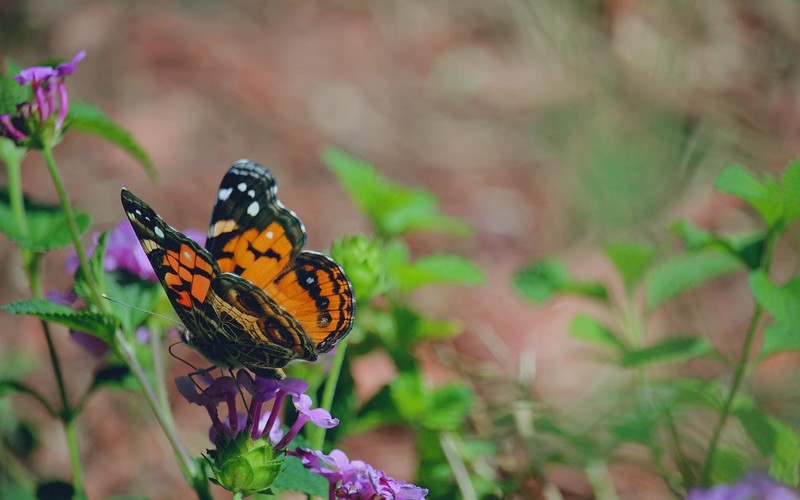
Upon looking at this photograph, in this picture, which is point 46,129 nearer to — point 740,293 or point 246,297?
point 246,297

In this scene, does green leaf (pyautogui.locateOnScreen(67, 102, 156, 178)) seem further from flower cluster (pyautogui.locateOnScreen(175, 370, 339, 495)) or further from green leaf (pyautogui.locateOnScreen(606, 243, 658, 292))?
green leaf (pyautogui.locateOnScreen(606, 243, 658, 292))

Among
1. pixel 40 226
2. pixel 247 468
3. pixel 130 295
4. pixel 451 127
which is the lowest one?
pixel 247 468

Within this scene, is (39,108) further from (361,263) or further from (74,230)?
(361,263)

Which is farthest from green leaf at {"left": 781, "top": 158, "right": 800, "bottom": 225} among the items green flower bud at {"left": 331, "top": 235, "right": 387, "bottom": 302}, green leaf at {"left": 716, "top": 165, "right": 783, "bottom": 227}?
green flower bud at {"left": 331, "top": 235, "right": 387, "bottom": 302}

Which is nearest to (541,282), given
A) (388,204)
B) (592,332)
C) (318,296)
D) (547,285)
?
(547,285)

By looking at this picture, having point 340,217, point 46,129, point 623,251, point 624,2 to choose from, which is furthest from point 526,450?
point 624,2
